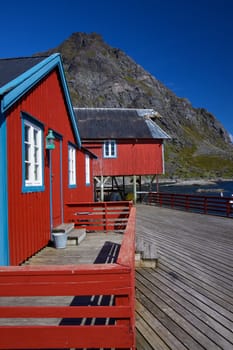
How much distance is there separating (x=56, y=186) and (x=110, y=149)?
53.3 ft

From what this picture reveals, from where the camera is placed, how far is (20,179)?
5738mm

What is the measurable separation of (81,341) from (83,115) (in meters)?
25.7

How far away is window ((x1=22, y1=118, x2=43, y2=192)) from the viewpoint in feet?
20.4

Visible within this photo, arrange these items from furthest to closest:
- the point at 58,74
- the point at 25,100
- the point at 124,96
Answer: the point at 124,96, the point at 58,74, the point at 25,100

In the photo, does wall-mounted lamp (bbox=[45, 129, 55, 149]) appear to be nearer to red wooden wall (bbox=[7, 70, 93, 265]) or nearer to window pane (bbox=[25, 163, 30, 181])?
red wooden wall (bbox=[7, 70, 93, 265])

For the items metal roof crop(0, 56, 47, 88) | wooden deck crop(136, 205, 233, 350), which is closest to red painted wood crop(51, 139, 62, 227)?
metal roof crop(0, 56, 47, 88)

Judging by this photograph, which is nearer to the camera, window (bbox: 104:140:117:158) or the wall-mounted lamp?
the wall-mounted lamp

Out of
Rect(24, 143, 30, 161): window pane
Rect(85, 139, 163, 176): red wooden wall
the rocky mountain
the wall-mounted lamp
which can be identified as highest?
the rocky mountain

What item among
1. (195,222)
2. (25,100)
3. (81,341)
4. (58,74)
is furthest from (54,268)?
(195,222)

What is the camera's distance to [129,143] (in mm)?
24562

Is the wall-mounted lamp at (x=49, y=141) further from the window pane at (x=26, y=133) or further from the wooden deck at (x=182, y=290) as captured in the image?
the wooden deck at (x=182, y=290)

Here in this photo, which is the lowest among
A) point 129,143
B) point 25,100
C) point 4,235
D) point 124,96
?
point 4,235

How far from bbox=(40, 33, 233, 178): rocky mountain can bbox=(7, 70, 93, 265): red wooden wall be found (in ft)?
398

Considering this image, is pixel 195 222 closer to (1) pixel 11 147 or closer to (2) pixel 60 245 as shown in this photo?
(2) pixel 60 245
